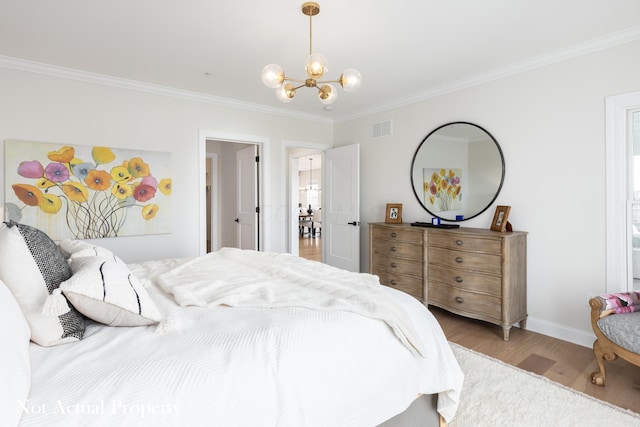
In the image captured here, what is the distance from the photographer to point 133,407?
885 millimetres

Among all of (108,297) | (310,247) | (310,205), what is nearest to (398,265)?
(108,297)

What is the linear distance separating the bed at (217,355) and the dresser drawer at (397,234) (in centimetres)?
196

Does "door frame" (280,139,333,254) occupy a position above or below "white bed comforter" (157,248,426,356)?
above

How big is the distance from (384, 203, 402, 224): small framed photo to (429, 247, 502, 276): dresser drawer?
0.74m

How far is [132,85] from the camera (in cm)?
→ 349

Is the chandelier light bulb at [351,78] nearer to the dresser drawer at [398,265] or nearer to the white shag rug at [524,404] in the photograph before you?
the white shag rug at [524,404]

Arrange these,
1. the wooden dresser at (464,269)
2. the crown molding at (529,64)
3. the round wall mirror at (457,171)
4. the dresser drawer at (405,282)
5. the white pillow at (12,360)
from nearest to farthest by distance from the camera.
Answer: the white pillow at (12,360) < the crown molding at (529,64) < the wooden dresser at (464,269) < the round wall mirror at (457,171) < the dresser drawer at (405,282)

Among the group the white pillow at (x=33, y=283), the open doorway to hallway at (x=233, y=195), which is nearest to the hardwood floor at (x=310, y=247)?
the open doorway to hallway at (x=233, y=195)

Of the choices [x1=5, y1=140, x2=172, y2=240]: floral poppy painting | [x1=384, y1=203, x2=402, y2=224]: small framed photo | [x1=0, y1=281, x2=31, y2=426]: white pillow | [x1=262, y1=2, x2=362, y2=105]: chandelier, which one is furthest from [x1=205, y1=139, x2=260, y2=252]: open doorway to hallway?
[x1=0, y1=281, x2=31, y2=426]: white pillow

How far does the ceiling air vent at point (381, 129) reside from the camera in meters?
4.36

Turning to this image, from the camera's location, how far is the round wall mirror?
3.40 m

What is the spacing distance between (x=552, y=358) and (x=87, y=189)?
4.37 m

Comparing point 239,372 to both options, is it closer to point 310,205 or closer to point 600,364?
point 600,364

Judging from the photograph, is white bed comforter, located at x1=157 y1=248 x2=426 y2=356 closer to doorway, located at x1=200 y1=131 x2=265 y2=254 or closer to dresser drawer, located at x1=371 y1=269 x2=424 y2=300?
dresser drawer, located at x1=371 y1=269 x2=424 y2=300
